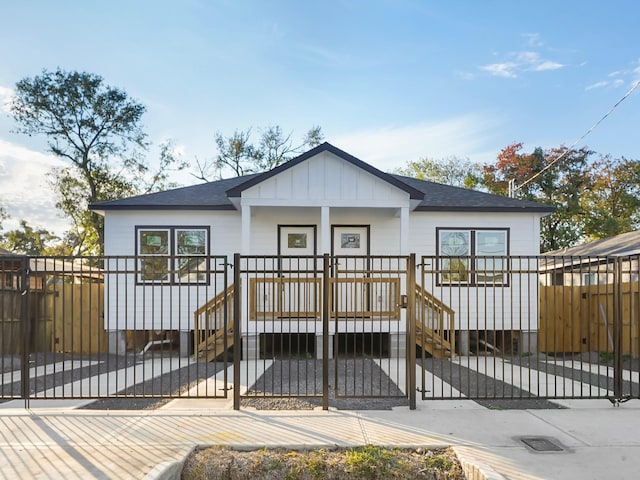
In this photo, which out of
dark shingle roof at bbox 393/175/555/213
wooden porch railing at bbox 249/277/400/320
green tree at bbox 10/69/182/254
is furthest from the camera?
green tree at bbox 10/69/182/254

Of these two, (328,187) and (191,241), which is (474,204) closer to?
(328,187)

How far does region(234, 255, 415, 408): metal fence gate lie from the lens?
580cm

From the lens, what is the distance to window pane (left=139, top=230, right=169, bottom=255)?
11.1 meters

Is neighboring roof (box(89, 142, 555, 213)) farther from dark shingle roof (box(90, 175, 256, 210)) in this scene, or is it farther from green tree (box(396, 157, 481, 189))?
green tree (box(396, 157, 481, 189))

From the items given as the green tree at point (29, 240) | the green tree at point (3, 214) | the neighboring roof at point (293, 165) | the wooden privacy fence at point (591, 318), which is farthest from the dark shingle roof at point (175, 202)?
the green tree at point (29, 240)

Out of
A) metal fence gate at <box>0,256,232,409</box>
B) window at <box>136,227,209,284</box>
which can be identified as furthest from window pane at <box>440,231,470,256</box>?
window at <box>136,227,209,284</box>

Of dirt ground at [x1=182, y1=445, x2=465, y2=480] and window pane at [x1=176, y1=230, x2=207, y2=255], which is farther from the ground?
window pane at [x1=176, y1=230, x2=207, y2=255]

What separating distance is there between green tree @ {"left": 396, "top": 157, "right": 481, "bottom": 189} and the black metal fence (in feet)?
64.8

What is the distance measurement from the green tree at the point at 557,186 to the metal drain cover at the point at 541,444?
74.9 feet

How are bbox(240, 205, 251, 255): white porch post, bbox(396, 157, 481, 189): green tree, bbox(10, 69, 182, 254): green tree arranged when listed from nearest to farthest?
1. bbox(240, 205, 251, 255): white porch post
2. bbox(10, 69, 182, 254): green tree
3. bbox(396, 157, 481, 189): green tree

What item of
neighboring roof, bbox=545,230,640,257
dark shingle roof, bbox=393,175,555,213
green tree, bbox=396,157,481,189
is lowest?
neighboring roof, bbox=545,230,640,257

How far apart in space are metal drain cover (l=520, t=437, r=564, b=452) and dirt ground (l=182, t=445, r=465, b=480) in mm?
942

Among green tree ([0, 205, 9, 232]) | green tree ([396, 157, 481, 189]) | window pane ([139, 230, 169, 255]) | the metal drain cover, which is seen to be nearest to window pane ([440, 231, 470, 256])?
the metal drain cover

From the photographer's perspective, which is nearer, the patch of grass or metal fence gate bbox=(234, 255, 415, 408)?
the patch of grass
